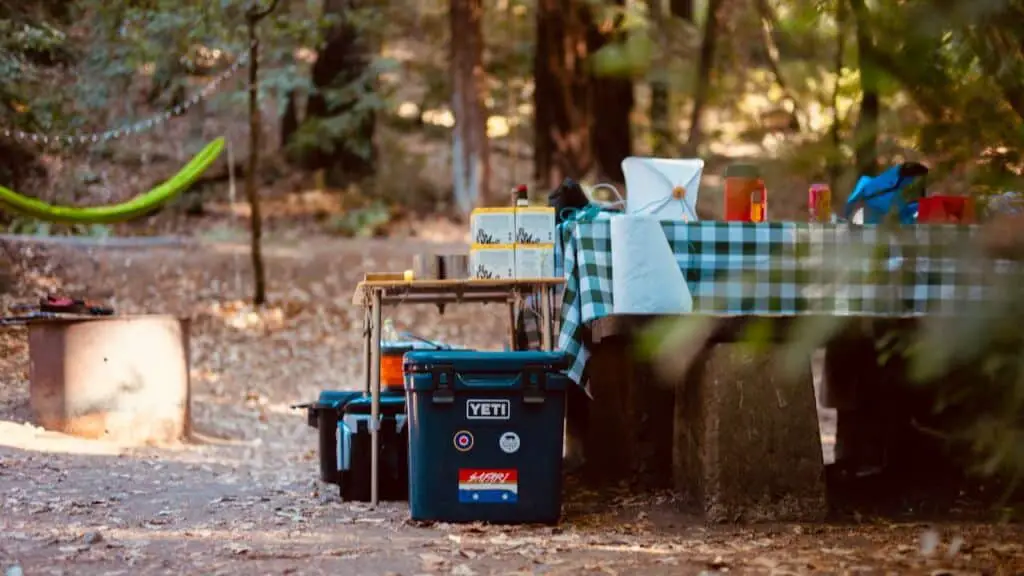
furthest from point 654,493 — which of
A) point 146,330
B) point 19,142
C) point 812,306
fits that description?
point 19,142

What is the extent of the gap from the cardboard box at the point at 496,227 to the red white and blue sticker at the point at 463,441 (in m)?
0.94

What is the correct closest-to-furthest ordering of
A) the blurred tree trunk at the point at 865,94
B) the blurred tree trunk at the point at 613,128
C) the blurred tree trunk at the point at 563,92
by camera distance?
1. the blurred tree trunk at the point at 865,94
2. the blurred tree trunk at the point at 563,92
3. the blurred tree trunk at the point at 613,128

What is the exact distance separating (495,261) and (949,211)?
393 centimetres

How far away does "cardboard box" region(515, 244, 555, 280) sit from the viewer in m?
5.82

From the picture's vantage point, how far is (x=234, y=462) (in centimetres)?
783

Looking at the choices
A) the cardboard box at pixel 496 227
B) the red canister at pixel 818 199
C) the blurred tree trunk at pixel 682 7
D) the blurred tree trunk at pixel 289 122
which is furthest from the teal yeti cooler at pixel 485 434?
the blurred tree trunk at pixel 289 122

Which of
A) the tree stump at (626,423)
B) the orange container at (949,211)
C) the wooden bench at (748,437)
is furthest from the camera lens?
the tree stump at (626,423)

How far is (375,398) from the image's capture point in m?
5.76

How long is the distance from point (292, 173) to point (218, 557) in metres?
16.5

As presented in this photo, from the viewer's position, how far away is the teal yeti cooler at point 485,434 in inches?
206

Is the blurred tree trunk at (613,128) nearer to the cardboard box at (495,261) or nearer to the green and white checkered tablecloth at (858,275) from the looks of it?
the cardboard box at (495,261)

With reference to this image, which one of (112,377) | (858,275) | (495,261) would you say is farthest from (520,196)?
(858,275)

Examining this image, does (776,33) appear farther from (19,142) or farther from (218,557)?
(19,142)

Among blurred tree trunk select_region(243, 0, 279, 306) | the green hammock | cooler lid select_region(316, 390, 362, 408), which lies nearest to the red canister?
cooler lid select_region(316, 390, 362, 408)
